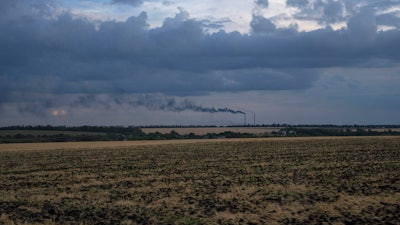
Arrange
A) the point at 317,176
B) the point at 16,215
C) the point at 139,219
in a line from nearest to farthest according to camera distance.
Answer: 1. the point at 139,219
2. the point at 16,215
3. the point at 317,176

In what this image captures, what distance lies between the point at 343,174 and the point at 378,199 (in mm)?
8792

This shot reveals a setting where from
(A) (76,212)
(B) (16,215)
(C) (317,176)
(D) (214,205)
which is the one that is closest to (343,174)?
(C) (317,176)

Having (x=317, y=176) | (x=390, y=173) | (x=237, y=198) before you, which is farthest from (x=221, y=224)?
(x=390, y=173)

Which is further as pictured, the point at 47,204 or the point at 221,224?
the point at 47,204

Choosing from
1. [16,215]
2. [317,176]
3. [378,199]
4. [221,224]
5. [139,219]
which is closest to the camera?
[221,224]

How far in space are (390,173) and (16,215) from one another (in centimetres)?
2015

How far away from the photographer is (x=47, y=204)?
19.3m

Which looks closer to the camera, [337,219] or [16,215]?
[337,219]

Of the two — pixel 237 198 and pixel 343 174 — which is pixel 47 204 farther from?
pixel 343 174

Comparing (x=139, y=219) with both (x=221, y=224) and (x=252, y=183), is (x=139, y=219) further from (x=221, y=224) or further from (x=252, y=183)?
(x=252, y=183)

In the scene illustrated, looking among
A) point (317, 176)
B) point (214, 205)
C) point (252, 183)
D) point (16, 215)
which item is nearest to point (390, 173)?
point (317, 176)

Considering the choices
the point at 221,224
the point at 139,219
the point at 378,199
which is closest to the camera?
the point at 221,224

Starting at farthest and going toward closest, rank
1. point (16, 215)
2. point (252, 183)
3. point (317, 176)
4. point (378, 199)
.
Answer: point (317, 176) → point (252, 183) → point (378, 199) → point (16, 215)

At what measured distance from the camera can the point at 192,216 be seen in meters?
16.1
